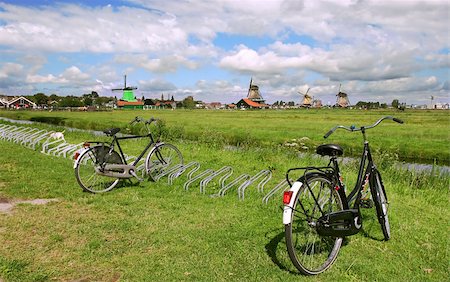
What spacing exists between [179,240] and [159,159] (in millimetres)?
4044

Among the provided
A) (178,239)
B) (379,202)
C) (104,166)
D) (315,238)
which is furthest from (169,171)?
(379,202)

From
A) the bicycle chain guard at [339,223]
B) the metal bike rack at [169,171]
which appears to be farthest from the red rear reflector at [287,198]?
the metal bike rack at [169,171]

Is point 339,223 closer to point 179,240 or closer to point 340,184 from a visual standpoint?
point 340,184

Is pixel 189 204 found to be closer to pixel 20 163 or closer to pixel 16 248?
pixel 16 248

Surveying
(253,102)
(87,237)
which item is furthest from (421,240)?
(253,102)

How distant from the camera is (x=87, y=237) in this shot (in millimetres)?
4980

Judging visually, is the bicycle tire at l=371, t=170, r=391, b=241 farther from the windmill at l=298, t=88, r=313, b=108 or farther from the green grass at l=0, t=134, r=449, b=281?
the windmill at l=298, t=88, r=313, b=108

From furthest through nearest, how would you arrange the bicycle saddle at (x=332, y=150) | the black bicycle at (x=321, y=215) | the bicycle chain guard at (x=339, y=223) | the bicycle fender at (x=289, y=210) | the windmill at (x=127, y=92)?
the windmill at (x=127, y=92), the bicycle saddle at (x=332, y=150), the bicycle chain guard at (x=339, y=223), the black bicycle at (x=321, y=215), the bicycle fender at (x=289, y=210)

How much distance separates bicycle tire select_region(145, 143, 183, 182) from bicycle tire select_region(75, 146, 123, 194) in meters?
0.84

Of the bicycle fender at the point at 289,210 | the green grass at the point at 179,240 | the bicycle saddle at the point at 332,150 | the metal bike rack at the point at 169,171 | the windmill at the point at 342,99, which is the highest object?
the windmill at the point at 342,99

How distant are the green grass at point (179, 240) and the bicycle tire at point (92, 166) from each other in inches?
9.3

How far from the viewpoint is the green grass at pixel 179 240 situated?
4086 millimetres

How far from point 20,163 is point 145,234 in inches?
290

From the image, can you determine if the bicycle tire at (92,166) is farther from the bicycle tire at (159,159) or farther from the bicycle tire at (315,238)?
the bicycle tire at (315,238)
